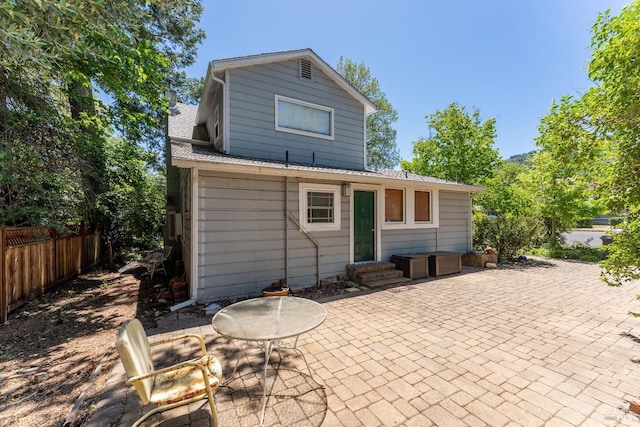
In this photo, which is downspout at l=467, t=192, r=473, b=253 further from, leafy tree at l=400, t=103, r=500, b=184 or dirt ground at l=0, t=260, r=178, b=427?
dirt ground at l=0, t=260, r=178, b=427

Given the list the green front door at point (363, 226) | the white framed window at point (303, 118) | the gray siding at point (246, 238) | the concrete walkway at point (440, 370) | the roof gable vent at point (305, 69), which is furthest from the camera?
the roof gable vent at point (305, 69)

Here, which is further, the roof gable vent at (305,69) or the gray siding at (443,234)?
the gray siding at (443,234)

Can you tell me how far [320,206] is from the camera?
6.54m

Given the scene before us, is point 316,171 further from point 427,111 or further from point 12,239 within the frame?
point 427,111

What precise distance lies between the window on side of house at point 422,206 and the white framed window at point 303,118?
11.1 feet

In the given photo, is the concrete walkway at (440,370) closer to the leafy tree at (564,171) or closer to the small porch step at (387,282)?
the small porch step at (387,282)

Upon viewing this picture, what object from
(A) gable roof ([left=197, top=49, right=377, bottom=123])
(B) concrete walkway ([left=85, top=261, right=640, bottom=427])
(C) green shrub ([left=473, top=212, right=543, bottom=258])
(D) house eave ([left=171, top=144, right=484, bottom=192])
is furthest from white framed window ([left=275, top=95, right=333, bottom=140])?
(C) green shrub ([left=473, top=212, right=543, bottom=258])

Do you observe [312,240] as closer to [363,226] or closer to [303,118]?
[363,226]

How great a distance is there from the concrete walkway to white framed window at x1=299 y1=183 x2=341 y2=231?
6.56ft

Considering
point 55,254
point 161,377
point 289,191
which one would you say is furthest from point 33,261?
point 161,377

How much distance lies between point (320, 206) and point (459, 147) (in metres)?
11.0

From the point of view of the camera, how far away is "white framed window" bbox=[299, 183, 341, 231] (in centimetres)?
623

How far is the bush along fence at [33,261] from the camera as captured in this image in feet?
14.5

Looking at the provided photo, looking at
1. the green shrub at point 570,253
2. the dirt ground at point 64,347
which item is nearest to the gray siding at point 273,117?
the dirt ground at point 64,347
